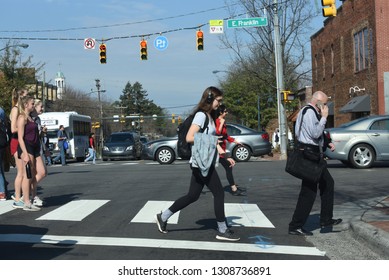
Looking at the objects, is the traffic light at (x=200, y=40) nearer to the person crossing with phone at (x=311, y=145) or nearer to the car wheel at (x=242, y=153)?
the car wheel at (x=242, y=153)

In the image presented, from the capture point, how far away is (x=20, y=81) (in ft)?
135

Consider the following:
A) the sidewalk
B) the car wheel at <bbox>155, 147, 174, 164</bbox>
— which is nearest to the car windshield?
the car wheel at <bbox>155, 147, 174, 164</bbox>

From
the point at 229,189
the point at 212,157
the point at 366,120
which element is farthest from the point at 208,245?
the point at 366,120

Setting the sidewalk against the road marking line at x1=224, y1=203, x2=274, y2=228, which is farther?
the road marking line at x1=224, y1=203, x2=274, y2=228

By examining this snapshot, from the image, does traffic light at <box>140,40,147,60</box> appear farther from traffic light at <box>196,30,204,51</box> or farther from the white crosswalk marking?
the white crosswalk marking

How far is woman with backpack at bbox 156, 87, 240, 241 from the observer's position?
23.0 ft

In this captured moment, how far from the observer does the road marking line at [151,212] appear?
8484 mm

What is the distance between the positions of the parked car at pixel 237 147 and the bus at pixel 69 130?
1115 cm

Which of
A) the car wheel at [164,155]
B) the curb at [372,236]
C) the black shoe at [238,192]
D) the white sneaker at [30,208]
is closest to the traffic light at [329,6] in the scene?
the car wheel at [164,155]

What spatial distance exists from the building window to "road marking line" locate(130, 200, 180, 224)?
72.7 ft

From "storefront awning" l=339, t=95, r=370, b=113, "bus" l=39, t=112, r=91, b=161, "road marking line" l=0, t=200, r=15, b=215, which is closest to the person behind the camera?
"road marking line" l=0, t=200, r=15, b=215

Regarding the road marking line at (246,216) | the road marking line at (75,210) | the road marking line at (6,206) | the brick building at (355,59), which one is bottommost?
the road marking line at (246,216)

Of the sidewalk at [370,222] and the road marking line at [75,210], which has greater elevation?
the road marking line at [75,210]

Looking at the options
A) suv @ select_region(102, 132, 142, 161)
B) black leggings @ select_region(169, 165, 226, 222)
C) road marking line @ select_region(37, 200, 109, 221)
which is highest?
black leggings @ select_region(169, 165, 226, 222)
